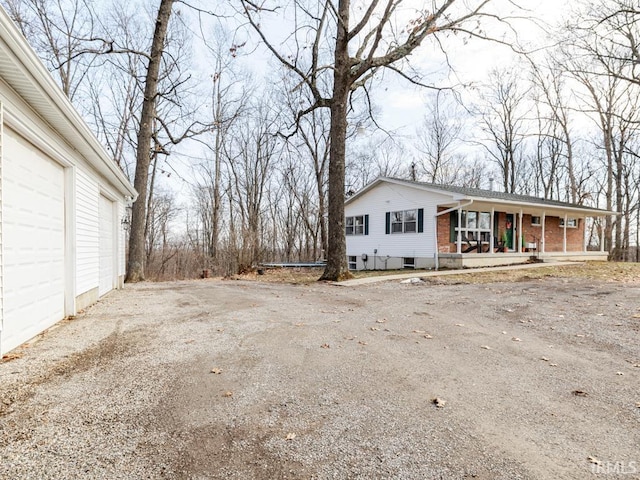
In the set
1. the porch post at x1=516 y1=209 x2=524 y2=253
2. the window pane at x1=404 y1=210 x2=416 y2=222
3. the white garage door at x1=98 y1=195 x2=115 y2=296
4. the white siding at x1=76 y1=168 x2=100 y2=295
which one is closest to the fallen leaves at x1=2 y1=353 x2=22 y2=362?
the white siding at x1=76 y1=168 x2=100 y2=295

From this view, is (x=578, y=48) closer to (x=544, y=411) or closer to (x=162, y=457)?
(x=544, y=411)

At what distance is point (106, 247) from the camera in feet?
26.7

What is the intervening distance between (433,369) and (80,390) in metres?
2.82

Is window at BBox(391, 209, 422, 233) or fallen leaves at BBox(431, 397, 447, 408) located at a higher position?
window at BBox(391, 209, 422, 233)

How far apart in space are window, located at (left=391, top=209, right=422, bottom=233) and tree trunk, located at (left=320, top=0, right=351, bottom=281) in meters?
6.15

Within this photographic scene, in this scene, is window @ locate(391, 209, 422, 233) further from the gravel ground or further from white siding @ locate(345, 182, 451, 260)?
the gravel ground

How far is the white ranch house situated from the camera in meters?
14.5

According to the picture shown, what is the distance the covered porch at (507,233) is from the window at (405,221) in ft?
3.45

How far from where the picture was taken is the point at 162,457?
184cm

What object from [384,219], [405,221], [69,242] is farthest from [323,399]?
[384,219]

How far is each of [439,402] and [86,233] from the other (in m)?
6.21

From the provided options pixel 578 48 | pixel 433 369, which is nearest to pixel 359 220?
pixel 578 48

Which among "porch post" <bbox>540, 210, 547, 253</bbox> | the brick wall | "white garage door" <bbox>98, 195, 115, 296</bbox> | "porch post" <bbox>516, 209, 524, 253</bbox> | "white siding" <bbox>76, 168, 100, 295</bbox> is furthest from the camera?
"porch post" <bbox>540, 210, 547, 253</bbox>

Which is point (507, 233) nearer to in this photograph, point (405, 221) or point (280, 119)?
point (405, 221)
